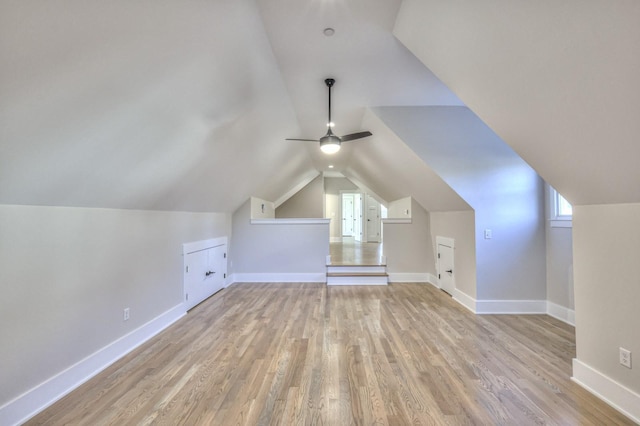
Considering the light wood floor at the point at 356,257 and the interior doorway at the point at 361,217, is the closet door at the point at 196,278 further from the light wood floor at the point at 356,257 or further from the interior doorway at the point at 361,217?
the interior doorway at the point at 361,217

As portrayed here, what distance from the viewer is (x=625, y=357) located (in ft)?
6.03

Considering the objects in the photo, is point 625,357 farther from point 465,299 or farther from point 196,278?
point 196,278

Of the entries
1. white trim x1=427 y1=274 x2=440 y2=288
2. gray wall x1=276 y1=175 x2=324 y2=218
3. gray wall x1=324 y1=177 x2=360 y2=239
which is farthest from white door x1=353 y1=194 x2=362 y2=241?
white trim x1=427 y1=274 x2=440 y2=288

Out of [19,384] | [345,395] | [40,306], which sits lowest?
[345,395]

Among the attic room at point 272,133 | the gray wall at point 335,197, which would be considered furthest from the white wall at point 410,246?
the gray wall at point 335,197

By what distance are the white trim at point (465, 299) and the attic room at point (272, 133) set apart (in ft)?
0.20

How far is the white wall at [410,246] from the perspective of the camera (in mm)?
5508

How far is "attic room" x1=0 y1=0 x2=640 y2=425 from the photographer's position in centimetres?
142

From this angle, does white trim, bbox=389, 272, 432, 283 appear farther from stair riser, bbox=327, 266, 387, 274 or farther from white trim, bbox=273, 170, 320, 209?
white trim, bbox=273, 170, 320, 209

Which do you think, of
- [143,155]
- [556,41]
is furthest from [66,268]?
[556,41]

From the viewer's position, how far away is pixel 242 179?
4.50 metres

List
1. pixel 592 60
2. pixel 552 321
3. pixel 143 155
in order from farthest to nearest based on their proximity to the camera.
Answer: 1. pixel 552 321
2. pixel 143 155
3. pixel 592 60

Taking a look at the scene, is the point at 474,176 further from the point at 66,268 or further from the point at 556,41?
the point at 66,268

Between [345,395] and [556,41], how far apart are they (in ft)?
7.95
